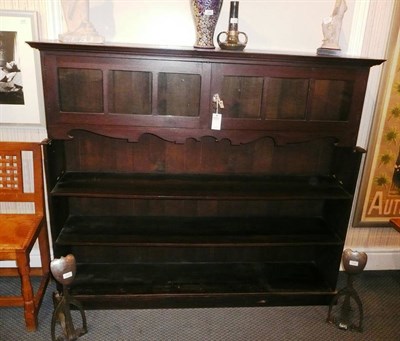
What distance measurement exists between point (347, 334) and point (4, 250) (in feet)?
6.25

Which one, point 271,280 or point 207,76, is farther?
point 271,280

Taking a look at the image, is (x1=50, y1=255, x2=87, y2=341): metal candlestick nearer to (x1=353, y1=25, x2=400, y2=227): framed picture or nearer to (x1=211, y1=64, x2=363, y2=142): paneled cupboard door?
(x1=211, y1=64, x2=363, y2=142): paneled cupboard door

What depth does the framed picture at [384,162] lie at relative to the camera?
7.48 feet

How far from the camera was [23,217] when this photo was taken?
2164 millimetres

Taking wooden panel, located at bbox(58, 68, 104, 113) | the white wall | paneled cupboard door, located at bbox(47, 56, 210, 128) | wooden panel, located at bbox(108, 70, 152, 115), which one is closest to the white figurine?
the white wall

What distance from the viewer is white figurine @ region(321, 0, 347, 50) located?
1944 mm

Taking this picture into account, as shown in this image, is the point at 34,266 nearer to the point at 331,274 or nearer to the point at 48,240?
the point at 48,240

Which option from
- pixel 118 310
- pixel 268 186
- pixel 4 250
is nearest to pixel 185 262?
pixel 118 310

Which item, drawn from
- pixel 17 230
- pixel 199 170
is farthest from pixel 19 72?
pixel 199 170

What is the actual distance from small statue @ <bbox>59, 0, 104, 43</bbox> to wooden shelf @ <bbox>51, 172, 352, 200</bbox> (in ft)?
2.47

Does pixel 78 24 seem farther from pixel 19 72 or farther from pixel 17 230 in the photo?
pixel 17 230

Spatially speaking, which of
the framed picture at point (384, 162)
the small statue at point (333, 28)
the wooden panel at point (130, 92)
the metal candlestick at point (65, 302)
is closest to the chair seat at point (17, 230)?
the metal candlestick at point (65, 302)

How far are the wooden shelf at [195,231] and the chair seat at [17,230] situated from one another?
0.15 meters

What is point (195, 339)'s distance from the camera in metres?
2.05
